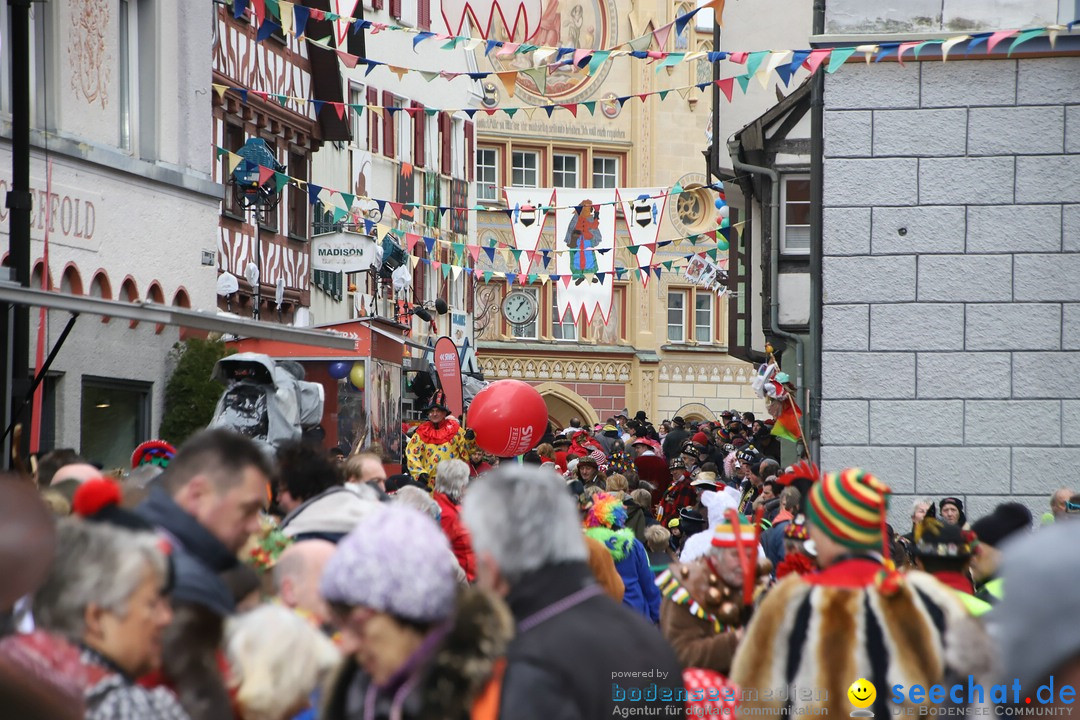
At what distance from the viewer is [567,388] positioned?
4334cm

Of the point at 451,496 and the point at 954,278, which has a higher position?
the point at 954,278

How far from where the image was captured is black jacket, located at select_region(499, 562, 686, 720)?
332 cm

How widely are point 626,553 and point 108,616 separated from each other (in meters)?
5.57

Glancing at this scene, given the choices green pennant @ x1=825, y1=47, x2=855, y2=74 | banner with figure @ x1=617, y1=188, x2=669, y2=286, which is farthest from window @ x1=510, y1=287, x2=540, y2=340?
green pennant @ x1=825, y1=47, x2=855, y2=74

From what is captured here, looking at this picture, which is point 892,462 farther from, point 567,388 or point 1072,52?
point 567,388

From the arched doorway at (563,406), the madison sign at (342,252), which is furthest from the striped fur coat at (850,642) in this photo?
the arched doorway at (563,406)

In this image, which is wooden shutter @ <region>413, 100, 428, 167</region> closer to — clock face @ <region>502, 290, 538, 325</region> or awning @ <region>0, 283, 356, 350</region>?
clock face @ <region>502, 290, 538, 325</region>

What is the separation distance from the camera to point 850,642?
433cm

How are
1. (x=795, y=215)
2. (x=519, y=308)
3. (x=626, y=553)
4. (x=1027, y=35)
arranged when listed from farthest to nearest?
(x=519, y=308), (x=795, y=215), (x=1027, y=35), (x=626, y=553)

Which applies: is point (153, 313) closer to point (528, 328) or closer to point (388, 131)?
point (388, 131)

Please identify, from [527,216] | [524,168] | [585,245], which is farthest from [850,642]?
A: [524,168]

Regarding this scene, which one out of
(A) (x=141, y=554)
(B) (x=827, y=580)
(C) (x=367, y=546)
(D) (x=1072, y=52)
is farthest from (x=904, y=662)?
(D) (x=1072, y=52)

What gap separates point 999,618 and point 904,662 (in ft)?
7.53

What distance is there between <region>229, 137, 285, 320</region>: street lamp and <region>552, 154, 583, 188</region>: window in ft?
76.4
